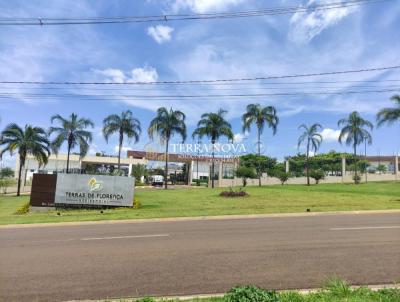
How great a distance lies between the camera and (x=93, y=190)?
2712 centimetres

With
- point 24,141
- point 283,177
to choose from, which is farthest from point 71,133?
point 283,177

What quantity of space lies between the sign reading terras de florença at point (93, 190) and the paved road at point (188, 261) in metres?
13.0

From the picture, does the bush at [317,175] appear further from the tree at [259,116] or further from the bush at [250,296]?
the bush at [250,296]

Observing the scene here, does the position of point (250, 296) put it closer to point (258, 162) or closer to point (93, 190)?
point (93, 190)

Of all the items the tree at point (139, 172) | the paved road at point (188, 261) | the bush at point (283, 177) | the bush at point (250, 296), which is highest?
the tree at point (139, 172)

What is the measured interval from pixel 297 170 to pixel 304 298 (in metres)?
66.1

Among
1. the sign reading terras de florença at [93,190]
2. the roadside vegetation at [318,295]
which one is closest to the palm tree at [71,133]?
the sign reading terras de florença at [93,190]

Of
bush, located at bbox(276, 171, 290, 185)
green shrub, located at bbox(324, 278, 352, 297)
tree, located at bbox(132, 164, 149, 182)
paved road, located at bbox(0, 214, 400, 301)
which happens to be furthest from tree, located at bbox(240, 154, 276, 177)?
green shrub, located at bbox(324, 278, 352, 297)

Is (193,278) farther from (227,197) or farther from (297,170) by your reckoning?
(297,170)

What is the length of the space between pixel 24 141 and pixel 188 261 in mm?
40722

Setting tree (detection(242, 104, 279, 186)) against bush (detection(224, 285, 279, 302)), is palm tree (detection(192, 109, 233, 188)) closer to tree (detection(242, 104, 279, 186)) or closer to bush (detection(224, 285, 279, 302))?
tree (detection(242, 104, 279, 186))

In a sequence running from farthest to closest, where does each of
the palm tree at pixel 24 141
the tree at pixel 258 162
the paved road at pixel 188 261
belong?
the tree at pixel 258 162, the palm tree at pixel 24 141, the paved road at pixel 188 261

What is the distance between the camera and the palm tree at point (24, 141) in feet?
146

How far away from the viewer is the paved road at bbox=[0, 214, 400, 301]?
7016 millimetres
